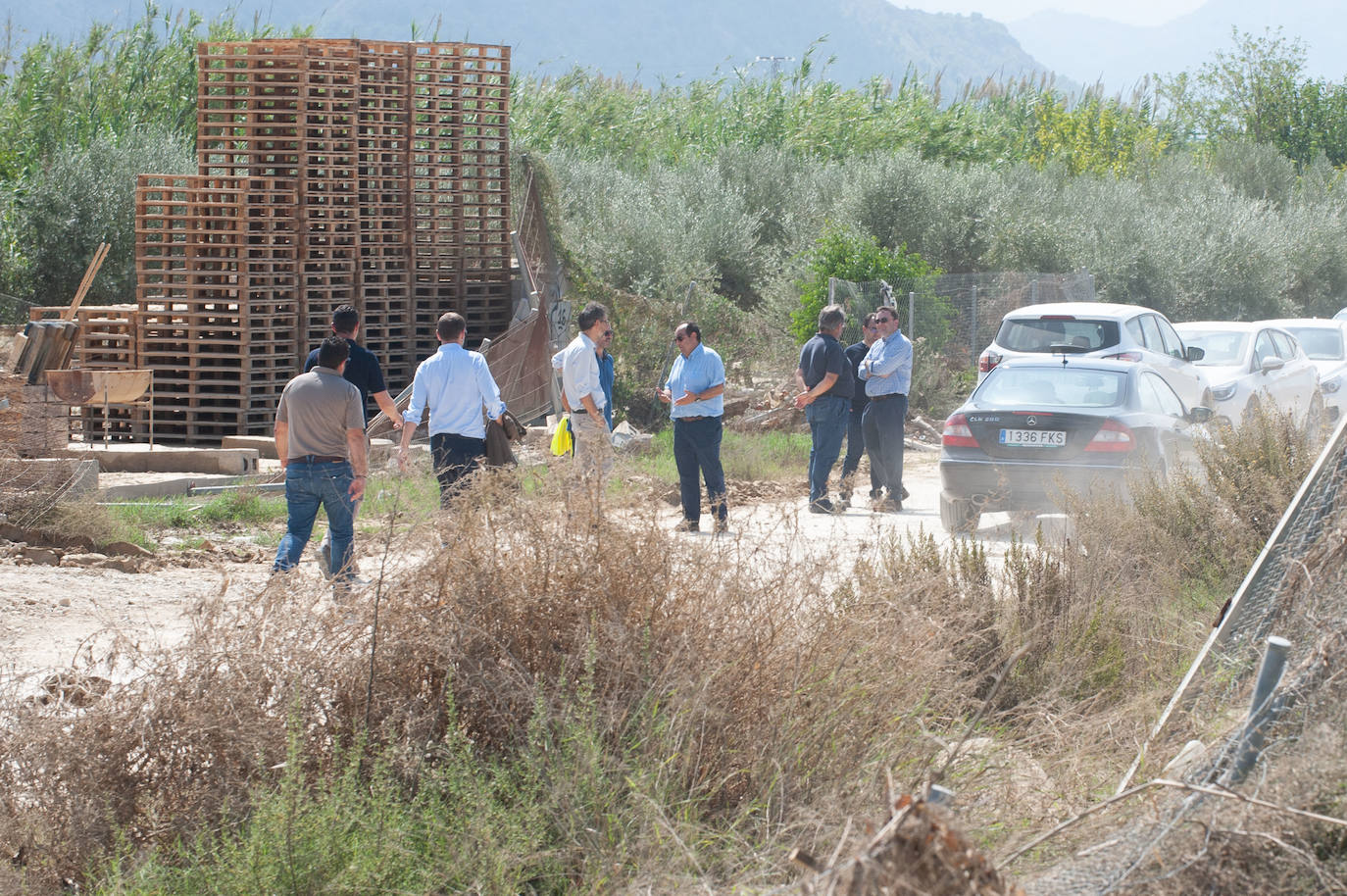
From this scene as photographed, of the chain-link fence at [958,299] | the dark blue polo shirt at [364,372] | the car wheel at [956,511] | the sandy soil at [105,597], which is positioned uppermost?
the chain-link fence at [958,299]

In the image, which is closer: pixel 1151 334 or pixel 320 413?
pixel 320 413

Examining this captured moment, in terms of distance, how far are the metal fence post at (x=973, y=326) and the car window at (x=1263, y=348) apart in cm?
470

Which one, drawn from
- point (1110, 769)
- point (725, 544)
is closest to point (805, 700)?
point (725, 544)

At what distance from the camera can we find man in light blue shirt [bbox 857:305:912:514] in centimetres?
1069

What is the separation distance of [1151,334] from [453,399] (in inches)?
337

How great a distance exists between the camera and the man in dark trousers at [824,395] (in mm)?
10492

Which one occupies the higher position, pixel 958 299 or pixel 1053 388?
pixel 958 299

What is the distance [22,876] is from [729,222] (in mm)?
21710

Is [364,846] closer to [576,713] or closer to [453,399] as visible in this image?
[576,713]

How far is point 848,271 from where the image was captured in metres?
17.9

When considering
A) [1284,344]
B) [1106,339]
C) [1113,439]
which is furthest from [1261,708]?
[1284,344]

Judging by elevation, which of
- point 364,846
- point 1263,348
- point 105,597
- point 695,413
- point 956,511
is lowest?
point 105,597

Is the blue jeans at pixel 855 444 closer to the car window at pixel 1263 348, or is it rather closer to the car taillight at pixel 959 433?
the car taillight at pixel 959 433

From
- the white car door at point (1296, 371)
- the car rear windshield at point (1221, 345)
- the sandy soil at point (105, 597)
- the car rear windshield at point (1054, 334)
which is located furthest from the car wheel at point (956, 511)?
the white car door at point (1296, 371)
